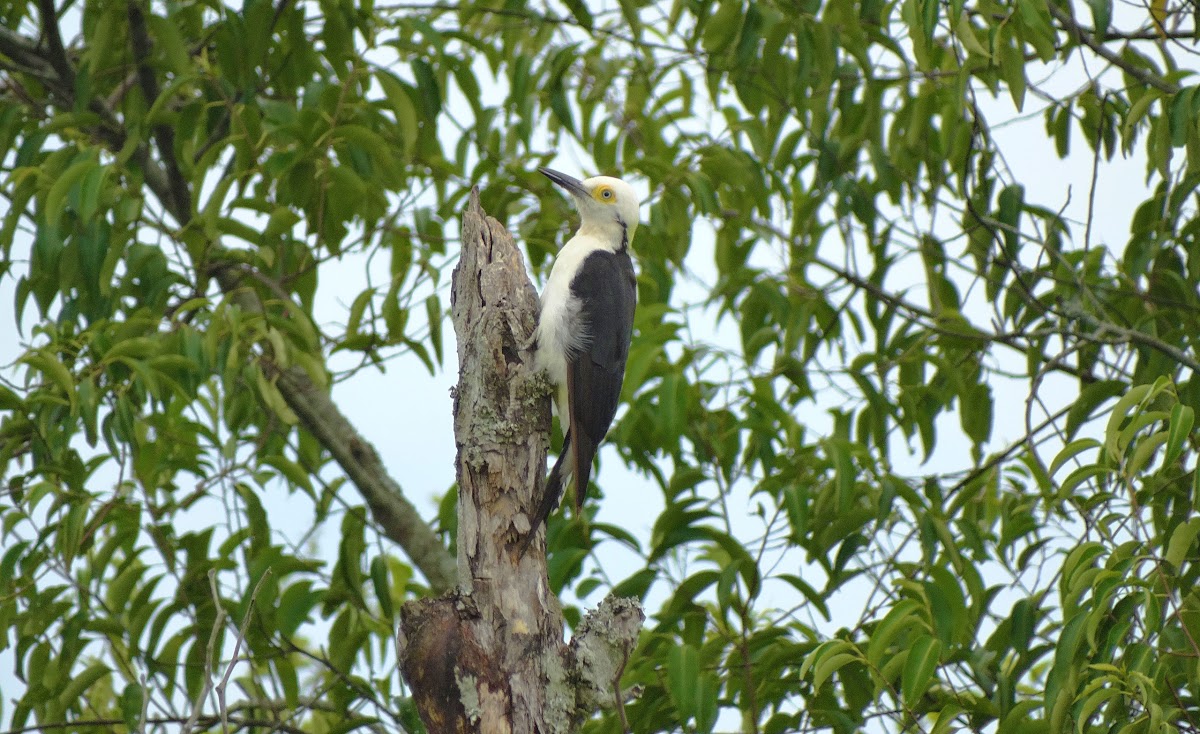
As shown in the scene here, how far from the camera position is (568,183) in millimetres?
5336

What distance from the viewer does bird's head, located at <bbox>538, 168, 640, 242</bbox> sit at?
212 inches

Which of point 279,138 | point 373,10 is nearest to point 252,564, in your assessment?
point 279,138

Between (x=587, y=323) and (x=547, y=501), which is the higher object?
(x=587, y=323)

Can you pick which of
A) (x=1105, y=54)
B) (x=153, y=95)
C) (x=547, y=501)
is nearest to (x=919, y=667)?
(x=547, y=501)

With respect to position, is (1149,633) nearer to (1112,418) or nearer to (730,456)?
(1112,418)

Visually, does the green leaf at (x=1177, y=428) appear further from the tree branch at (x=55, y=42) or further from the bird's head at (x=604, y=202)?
the tree branch at (x=55, y=42)

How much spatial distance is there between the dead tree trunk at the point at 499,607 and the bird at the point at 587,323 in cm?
21

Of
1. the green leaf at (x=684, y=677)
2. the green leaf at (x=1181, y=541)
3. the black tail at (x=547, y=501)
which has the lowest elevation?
the green leaf at (x=1181, y=541)

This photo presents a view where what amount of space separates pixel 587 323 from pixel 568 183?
936 mm

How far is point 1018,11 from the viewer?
4.02m

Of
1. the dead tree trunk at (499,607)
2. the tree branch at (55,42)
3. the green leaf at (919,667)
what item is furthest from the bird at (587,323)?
the tree branch at (55,42)

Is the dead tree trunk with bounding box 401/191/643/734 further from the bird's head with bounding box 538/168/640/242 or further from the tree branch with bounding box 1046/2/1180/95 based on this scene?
the tree branch with bounding box 1046/2/1180/95

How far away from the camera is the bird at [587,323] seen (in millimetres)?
4336

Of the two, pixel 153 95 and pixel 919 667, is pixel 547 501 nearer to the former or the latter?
pixel 919 667
